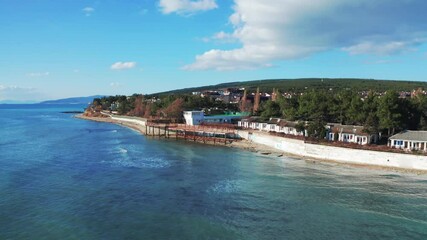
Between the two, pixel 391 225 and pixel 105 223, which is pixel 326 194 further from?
pixel 105 223

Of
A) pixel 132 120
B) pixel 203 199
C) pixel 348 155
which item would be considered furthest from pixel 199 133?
pixel 132 120

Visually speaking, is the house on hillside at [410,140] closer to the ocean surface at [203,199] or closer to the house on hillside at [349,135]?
the house on hillside at [349,135]

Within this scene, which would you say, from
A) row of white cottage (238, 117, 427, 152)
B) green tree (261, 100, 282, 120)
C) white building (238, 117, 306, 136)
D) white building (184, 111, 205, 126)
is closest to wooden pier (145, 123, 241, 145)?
white building (184, 111, 205, 126)

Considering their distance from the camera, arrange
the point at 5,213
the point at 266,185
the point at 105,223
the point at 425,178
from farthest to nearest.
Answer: the point at 425,178 < the point at 266,185 < the point at 5,213 < the point at 105,223

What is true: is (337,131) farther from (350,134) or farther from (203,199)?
(203,199)

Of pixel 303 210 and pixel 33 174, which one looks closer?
pixel 303 210

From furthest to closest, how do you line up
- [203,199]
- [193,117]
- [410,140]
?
[193,117]
[410,140]
[203,199]

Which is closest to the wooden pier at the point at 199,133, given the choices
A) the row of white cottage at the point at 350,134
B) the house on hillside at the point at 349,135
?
the row of white cottage at the point at 350,134

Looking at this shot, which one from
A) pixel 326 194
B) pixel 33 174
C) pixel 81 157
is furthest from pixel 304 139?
pixel 33 174
